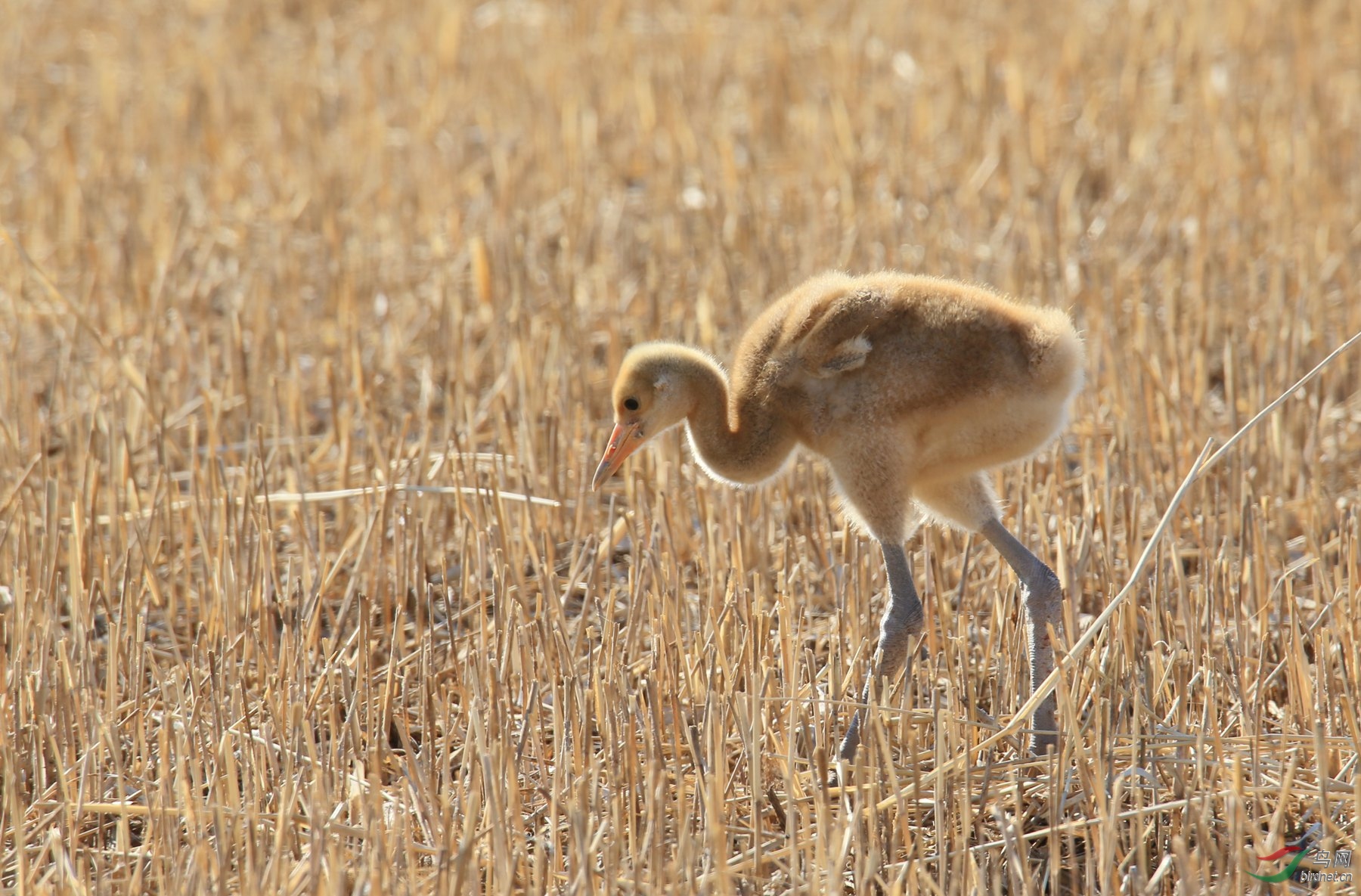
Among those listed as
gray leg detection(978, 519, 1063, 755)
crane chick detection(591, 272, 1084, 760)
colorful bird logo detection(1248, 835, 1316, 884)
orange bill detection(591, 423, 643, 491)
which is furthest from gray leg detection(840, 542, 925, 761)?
colorful bird logo detection(1248, 835, 1316, 884)

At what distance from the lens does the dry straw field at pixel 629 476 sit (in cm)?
278

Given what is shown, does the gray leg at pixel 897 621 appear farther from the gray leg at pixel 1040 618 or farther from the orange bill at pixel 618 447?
the orange bill at pixel 618 447

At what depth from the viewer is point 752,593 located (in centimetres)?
345

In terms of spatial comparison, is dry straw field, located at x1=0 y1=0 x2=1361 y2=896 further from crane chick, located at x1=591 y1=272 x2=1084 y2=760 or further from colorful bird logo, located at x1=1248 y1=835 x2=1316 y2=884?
crane chick, located at x1=591 y1=272 x2=1084 y2=760

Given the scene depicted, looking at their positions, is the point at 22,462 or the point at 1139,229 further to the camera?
the point at 1139,229

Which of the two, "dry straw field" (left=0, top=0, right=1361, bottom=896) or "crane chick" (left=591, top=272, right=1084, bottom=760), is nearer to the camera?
"dry straw field" (left=0, top=0, right=1361, bottom=896)

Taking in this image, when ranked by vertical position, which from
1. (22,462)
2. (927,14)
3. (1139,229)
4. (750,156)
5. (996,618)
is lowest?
(996,618)

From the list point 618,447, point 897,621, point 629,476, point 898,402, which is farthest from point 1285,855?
point 629,476

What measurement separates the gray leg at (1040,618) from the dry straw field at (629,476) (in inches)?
3.0

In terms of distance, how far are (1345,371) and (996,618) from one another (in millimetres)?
1965

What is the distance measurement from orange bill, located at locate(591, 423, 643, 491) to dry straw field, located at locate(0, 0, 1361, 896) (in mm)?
242

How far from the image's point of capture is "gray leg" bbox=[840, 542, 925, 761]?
10.5 ft

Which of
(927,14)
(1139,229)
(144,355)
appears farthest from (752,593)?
(927,14)

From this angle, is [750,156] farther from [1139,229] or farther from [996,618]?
[996,618]
